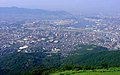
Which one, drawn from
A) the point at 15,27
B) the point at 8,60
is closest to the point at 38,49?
the point at 8,60

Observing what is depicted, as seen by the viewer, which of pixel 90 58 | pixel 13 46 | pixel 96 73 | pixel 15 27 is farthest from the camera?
pixel 15 27

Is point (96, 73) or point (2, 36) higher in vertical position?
point (96, 73)

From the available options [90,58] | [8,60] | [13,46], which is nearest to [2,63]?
[8,60]

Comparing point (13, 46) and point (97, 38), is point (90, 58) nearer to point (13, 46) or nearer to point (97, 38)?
point (13, 46)

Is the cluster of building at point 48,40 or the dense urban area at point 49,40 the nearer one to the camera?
the cluster of building at point 48,40

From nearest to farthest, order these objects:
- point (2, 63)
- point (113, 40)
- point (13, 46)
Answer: point (2, 63)
point (13, 46)
point (113, 40)

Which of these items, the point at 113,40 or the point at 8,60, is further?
the point at 113,40

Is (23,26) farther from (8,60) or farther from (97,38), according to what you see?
(8,60)

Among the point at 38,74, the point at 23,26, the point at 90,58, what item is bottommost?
the point at 23,26

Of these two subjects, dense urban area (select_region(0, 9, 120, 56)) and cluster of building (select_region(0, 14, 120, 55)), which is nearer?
cluster of building (select_region(0, 14, 120, 55))
